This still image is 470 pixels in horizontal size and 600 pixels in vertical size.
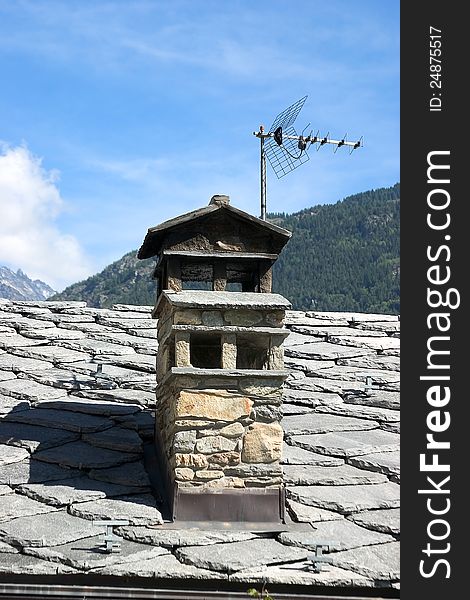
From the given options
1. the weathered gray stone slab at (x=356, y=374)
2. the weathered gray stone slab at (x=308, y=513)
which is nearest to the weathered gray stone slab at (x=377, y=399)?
the weathered gray stone slab at (x=356, y=374)

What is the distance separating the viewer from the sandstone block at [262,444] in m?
4.80

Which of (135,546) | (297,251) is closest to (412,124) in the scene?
(135,546)

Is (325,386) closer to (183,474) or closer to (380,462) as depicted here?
(380,462)

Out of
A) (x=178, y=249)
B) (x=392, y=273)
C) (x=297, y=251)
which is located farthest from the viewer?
(x=297, y=251)

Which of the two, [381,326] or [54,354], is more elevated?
[381,326]

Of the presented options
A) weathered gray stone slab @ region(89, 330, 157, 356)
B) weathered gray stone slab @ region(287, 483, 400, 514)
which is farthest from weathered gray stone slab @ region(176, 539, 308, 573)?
weathered gray stone slab @ region(89, 330, 157, 356)

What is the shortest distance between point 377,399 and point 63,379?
3.02 m

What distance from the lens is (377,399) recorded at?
7.24 metres

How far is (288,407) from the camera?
6945mm

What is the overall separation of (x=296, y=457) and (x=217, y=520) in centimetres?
116

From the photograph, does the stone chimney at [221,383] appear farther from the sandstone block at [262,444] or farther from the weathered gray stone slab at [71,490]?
the weathered gray stone slab at [71,490]

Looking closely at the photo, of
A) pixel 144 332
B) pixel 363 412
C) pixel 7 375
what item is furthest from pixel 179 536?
pixel 144 332

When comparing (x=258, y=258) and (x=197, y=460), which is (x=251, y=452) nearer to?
(x=197, y=460)

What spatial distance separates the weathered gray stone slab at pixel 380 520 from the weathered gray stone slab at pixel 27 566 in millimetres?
1848
